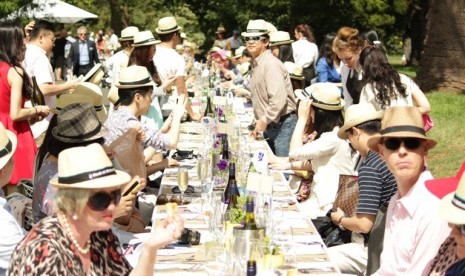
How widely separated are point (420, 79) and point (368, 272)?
12.3m

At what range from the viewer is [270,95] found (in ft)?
28.9

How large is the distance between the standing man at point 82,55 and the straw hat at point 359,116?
595 inches

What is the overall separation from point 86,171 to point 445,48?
44.1ft

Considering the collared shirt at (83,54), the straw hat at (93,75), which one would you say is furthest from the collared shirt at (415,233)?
the collared shirt at (83,54)

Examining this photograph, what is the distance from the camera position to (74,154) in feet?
11.3

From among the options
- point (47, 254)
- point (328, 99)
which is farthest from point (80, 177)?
point (328, 99)

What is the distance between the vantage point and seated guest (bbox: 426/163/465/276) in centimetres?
304

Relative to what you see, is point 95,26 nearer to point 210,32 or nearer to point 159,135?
point 210,32

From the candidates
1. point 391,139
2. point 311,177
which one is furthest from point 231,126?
point 391,139

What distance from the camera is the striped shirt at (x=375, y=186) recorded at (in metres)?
4.84

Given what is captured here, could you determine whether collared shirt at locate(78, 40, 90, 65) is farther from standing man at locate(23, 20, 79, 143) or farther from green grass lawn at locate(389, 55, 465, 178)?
standing man at locate(23, 20, 79, 143)

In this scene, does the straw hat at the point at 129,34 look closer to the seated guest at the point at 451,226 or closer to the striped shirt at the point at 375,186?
the striped shirt at the point at 375,186

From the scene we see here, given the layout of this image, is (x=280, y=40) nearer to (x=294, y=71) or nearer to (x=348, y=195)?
(x=294, y=71)

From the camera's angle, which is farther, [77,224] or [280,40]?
[280,40]
